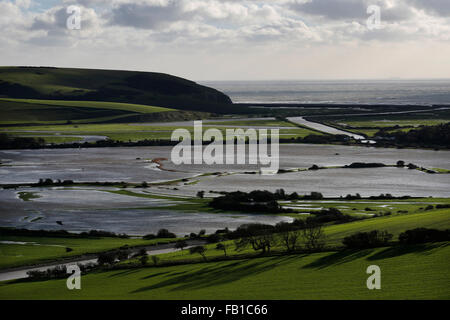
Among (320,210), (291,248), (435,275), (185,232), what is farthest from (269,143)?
(435,275)

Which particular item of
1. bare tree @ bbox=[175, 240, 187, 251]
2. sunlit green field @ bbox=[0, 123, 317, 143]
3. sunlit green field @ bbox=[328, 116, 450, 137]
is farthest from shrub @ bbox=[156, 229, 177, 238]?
sunlit green field @ bbox=[328, 116, 450, 137]

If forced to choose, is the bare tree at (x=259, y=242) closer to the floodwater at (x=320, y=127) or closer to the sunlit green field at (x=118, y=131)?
the sunlit green field at (x=118, y=131)

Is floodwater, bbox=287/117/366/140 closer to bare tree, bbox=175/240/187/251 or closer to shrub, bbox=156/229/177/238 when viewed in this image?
shrub, bbox=156/229/177/238

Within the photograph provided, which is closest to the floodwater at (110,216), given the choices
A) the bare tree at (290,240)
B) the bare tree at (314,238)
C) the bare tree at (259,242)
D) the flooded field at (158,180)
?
the flooded field at (158,180)

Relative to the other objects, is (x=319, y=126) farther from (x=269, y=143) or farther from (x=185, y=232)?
(x=185, y=232)

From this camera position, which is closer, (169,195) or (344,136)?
(169,195)

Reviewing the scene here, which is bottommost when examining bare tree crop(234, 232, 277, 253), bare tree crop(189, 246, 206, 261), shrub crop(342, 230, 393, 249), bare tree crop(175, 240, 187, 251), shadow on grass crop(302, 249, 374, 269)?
bare tree crop(175, 240, 187, 251)

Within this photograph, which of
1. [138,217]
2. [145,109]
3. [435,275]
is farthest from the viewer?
[145,109]
